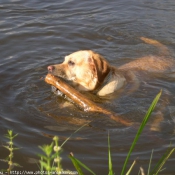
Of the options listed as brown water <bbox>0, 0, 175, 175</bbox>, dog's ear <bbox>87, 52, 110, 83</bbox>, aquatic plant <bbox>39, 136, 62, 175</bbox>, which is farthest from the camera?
dog's ear <bbox>87, 52, 110, 83</bbox>

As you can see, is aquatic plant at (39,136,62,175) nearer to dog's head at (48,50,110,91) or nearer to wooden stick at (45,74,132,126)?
wooden stick at (45,74,132,126)

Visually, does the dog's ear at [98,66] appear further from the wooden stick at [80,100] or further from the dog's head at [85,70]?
the wooden stick at [80,100]

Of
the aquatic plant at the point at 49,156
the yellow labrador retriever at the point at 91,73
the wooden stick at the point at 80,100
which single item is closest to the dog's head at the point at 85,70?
the yellow labrador retriever at the point at 91,73

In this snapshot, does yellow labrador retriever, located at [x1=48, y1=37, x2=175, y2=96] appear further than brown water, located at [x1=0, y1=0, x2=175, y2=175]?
Yes

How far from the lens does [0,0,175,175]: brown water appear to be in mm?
4773

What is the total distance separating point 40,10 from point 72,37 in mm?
1621

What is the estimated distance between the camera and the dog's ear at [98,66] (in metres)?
6.10

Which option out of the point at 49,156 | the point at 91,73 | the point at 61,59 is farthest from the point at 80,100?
the point at 49,156

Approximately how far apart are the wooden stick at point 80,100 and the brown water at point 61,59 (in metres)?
0.11

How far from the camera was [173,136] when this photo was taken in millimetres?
5105

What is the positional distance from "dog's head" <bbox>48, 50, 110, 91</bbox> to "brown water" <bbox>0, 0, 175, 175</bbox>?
37 centimetres

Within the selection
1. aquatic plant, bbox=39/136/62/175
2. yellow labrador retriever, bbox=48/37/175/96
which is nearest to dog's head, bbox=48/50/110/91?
yellow labrador retriever, bbox=48/37/175/96

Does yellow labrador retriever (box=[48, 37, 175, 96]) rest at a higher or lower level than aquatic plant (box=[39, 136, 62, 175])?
lower

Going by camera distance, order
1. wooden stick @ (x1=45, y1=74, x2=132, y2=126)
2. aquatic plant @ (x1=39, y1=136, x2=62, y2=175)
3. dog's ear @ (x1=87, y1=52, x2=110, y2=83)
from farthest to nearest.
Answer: dog's ear @ (x1=87, y1=52, x2=110, y2=83)
wooden stick @ (x1=45, y1=74, x2=132, y2=126)
aquatic plant @ (x1=39, y1=136, x2=62, y2=175)
